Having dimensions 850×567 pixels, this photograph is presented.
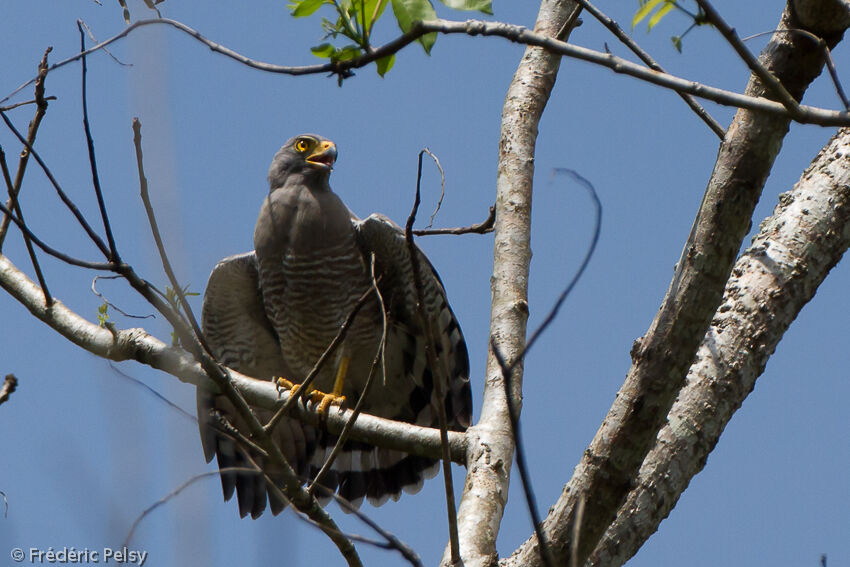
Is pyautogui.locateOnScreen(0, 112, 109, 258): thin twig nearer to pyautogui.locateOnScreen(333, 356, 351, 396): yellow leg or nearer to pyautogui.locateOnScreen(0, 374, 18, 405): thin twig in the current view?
pyautogui.locateOnScreen(0, 374, 18, 405): thin twig

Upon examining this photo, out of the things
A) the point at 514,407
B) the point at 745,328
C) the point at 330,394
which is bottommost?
the point at 514,407

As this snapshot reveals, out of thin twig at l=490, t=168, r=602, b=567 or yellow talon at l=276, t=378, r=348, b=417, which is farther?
yellow talon at l=276, t=378, r=348, b=417

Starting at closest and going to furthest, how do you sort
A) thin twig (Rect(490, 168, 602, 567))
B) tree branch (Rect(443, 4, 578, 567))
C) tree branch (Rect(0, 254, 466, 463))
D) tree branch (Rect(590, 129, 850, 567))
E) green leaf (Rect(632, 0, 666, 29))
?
thin twig (Rect(490, 168, 602, 567))
green leaf (Rect(632, 0, 666, 29))
tree branch (Rect(443, 4, 578, 567))
tree branch (Rect(590, 129, 850, 567))
tree branch (Rect(0, 254, 466, 463))

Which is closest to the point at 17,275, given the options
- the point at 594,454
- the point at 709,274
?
the point at 594,454

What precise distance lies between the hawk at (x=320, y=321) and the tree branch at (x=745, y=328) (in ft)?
8.61

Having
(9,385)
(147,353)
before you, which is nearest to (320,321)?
(147,353)

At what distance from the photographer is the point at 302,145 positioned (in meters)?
7.40

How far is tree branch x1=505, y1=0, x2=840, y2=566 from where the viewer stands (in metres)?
2.71

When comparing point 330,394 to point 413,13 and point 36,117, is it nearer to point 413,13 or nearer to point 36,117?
point 36,117

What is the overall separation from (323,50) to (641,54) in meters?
1.50

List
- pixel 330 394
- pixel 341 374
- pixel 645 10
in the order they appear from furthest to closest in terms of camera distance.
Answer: pixel 341 374 < pixel 330 394 < pixel 645 10

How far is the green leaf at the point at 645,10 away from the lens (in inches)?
A: 106

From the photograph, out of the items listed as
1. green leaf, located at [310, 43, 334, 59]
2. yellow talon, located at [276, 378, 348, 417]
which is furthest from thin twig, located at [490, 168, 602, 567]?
yellow talon, located at [276, 378, 348, 417]

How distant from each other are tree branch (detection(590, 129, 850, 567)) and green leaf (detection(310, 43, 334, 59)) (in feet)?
6.96
